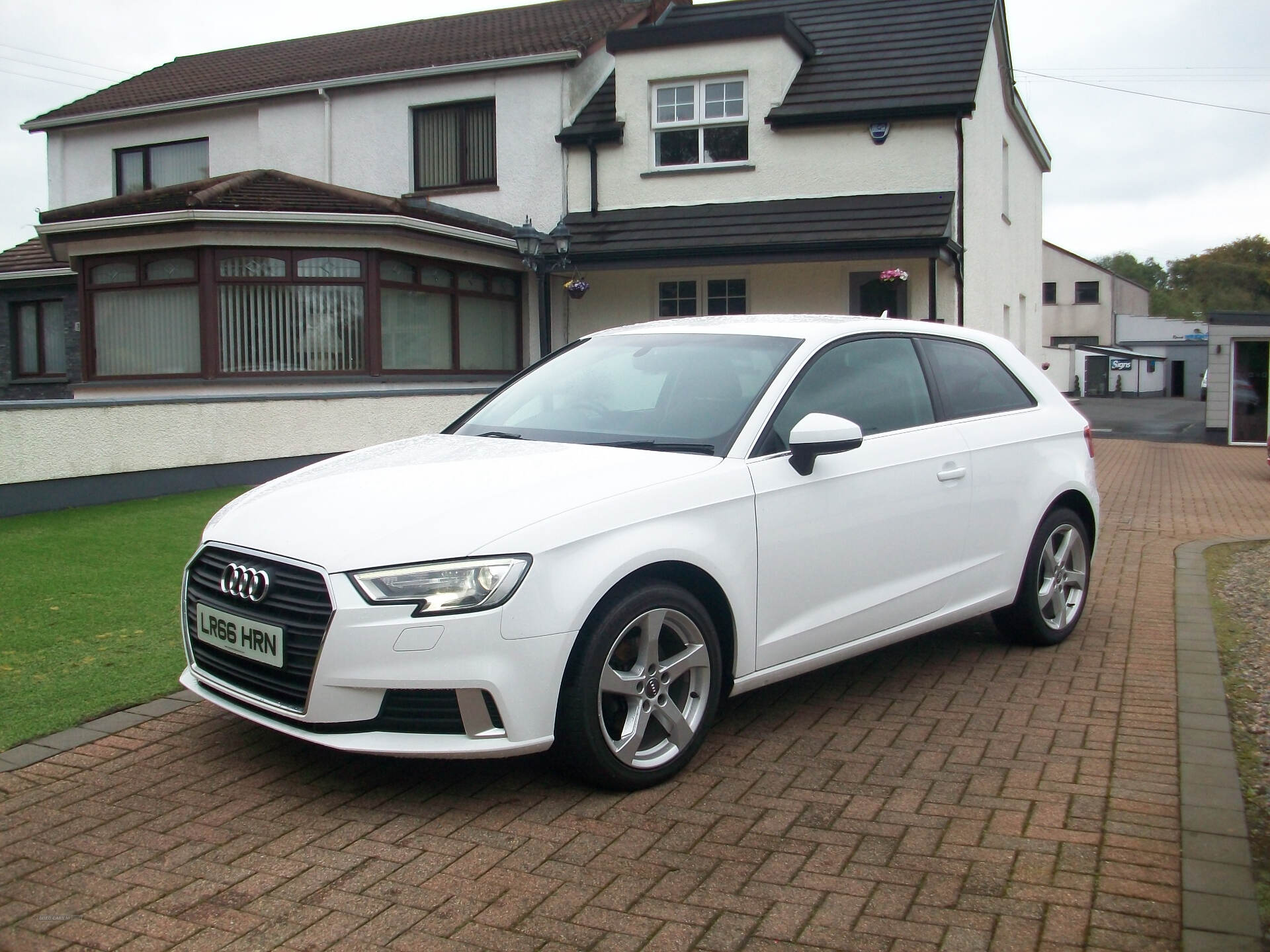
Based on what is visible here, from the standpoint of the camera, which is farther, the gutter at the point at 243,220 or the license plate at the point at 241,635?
the gutter at the point at 243,220

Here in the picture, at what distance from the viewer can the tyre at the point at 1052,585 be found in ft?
19.9

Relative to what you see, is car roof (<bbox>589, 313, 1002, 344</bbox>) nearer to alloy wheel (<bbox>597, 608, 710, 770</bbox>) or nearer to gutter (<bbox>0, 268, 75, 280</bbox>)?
alloy wheel (<bbox>597, 608, 710, 770</bbox>)

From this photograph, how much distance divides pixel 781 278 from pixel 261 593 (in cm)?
1738

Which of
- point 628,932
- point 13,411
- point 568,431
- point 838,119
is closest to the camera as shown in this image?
point 628,932

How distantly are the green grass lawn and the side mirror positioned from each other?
292 centimetres

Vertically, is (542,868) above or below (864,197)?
below

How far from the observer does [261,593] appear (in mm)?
4039

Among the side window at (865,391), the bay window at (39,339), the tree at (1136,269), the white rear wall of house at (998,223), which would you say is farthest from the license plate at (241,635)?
the tree at (1136,269)

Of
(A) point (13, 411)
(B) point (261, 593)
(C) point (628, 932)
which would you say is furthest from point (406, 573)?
(A) point (13, 411)

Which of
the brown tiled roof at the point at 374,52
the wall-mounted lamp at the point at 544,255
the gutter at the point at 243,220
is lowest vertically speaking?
the wall-mounted lamp at the point at 544,255

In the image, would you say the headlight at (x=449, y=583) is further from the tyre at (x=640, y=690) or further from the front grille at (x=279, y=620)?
the tyre at (x=640, y=690)

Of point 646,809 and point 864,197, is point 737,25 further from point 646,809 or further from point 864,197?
point 646,809

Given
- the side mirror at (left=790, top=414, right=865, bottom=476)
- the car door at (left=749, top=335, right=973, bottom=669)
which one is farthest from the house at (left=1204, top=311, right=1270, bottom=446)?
the side mirror at (left=790, top=414, right=865, bottom=476)

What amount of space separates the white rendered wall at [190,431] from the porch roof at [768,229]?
16.6 feet
